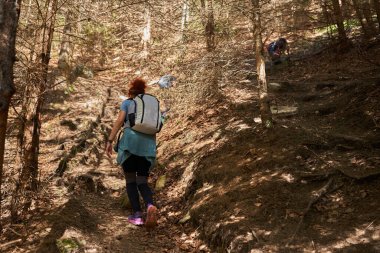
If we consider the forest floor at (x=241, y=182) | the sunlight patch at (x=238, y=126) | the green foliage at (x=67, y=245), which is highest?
the sunlight patch at (x=238, y=126)

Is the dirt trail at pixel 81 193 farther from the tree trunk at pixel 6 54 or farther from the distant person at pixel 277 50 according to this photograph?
the distant person at pixel 277 50

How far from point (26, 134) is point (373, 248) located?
14.8 ft

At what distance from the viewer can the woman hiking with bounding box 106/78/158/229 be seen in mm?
5203

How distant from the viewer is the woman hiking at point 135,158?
520 centimetres

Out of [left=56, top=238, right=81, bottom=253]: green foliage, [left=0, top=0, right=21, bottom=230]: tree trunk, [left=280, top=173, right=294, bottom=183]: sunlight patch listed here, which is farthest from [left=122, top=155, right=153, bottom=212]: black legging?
[left=0, top=0, right=21, bottom=230]: tree trunk

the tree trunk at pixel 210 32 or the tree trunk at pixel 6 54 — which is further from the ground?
the tree trunk at pixel 210 32

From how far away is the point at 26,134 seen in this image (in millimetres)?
5242

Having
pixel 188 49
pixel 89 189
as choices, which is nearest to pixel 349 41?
pixel 188 49

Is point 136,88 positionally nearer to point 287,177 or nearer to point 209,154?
point 209,154

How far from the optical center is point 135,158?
17.4ft

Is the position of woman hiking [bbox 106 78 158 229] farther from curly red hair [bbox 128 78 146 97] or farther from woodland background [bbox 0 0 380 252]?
woodland background [bbox 0 0 380 252]

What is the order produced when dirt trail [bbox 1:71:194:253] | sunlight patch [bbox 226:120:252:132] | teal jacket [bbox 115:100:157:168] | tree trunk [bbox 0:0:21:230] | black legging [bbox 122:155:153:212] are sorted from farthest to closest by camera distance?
sunlight patch [bbox 226:120:252:132]
black legging [bbox 122:155:153:212]
teal jacket [bbox 115:100:157:168]
dirt trail [bbox 1:71:194:253]
tree trunk [bbox 0:0:21:230]

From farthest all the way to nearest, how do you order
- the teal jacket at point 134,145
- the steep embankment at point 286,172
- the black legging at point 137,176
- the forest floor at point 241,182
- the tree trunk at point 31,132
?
the black legging at point 137,176 < the teal jacket at point 134,145 < the tree trunk at point 31,132 < the forest floor at point 241,182 < the steep embankment at point 286,172

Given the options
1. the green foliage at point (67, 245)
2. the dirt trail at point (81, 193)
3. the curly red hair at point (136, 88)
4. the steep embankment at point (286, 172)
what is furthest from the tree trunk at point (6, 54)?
the steep embankment at point (286, 172)
